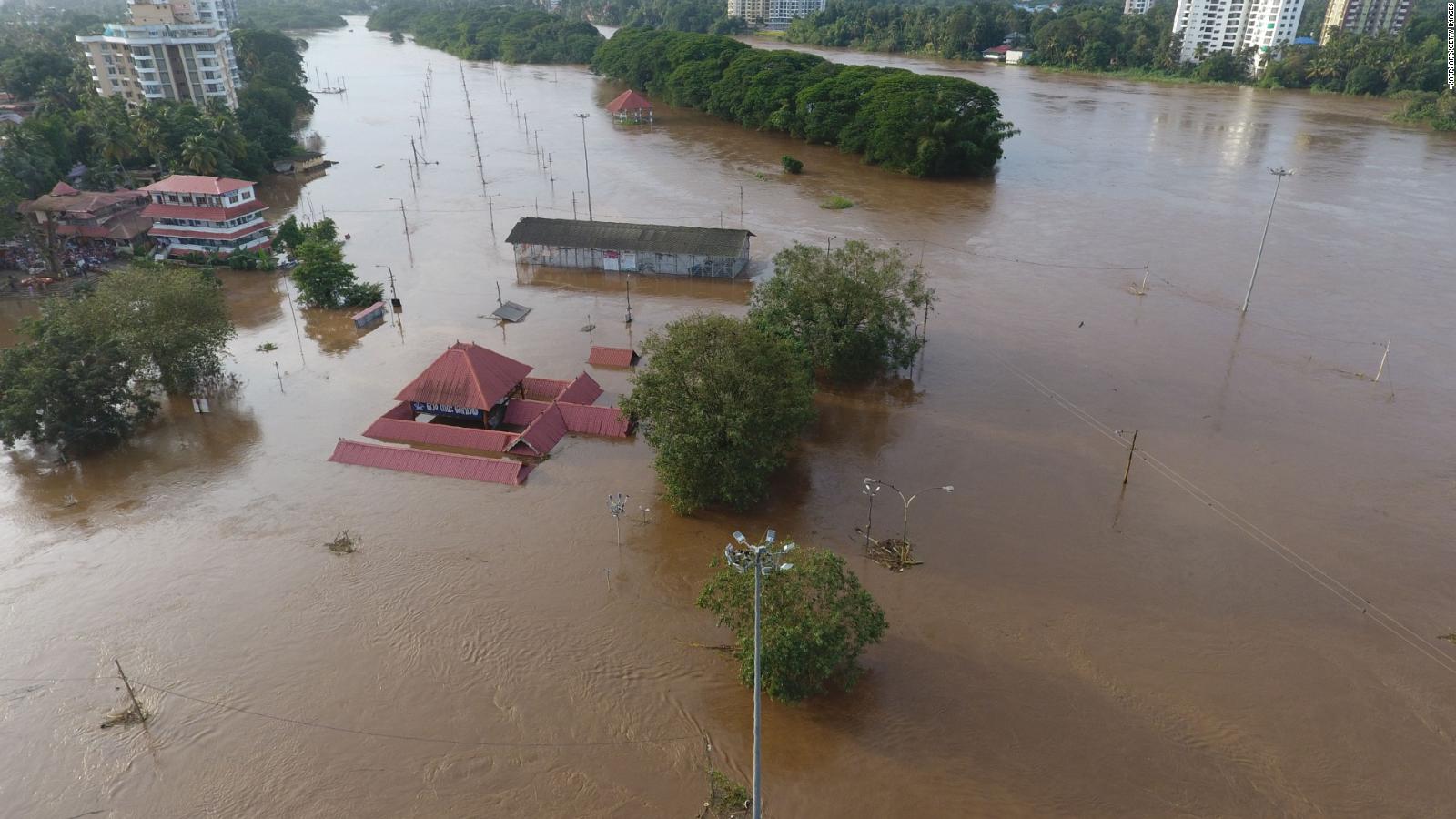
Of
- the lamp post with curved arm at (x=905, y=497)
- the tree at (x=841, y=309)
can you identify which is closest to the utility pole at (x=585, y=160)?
the tree at (x=841, y=309)

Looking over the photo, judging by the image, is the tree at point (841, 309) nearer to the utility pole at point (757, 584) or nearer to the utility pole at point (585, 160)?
the utility pole at point (757, 584)

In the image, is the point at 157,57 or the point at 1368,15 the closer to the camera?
the point at 157,57

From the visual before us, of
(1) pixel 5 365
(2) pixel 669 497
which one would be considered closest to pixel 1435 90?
(2) pixel 669 497

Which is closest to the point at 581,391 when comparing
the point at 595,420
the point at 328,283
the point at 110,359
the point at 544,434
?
the point at 595,420

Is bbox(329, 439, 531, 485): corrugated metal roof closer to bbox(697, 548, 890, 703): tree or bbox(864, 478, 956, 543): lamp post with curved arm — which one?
bbox(697, 548, 890, 703): tree

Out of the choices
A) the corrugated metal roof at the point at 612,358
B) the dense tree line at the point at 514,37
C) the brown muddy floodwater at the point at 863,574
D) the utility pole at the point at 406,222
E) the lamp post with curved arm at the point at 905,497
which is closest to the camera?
the brown muddy floodwater at the point at 863,574

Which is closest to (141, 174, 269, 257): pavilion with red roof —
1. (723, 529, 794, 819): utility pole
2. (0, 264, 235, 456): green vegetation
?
(0, 264, 235, 456): green vegetation

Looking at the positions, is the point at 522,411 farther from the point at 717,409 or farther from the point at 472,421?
the point at 717,409
